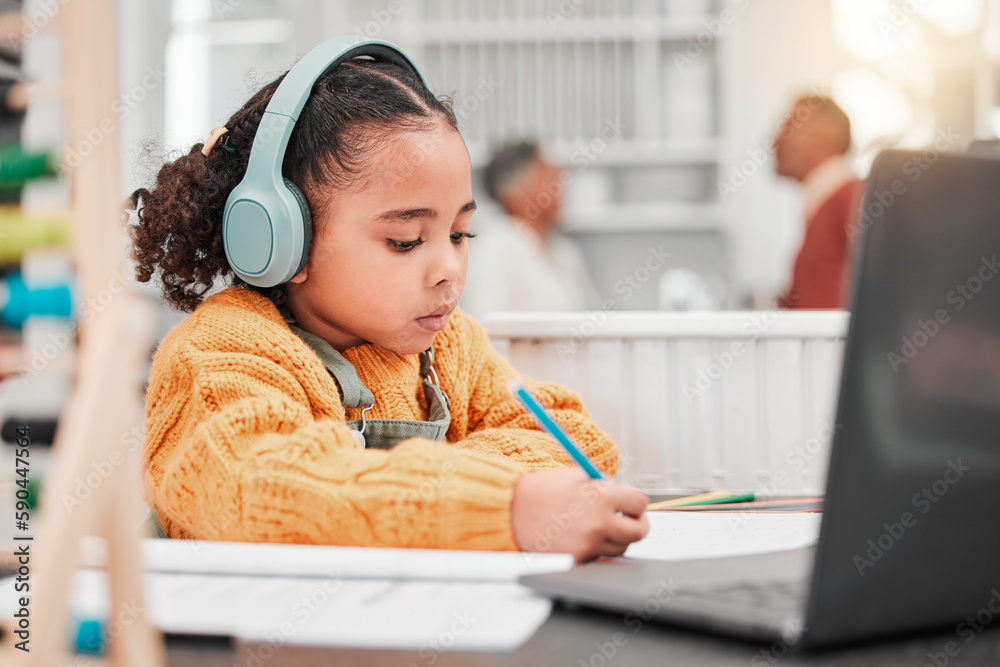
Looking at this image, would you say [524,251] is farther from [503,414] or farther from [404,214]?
[404,214]

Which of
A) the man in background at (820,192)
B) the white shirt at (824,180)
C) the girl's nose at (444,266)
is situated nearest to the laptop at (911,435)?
the girl's nose at (444,266)

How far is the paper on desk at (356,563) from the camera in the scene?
1.63 feet

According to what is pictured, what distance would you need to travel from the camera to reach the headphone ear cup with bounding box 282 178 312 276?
852 millimetres

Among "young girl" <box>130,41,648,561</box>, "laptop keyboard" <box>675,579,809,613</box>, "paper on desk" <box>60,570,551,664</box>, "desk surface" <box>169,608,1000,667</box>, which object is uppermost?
"young girl" <box>130,41,648,561</box>

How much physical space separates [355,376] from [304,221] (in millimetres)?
164

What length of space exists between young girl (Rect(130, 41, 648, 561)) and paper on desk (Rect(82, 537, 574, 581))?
64 mm

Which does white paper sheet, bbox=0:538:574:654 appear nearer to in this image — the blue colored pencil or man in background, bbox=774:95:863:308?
the blue colored pencil

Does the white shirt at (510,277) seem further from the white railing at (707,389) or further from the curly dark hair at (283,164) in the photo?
the curly dark hair at (283,164)

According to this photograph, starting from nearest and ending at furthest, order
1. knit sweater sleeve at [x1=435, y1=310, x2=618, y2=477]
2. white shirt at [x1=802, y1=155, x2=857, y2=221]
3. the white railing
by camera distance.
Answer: knit sweater sleeve at [x1=435, y1=310, x2=618, y2=477], the white railing, white shirt at [x1=802, y1=155, x2=857, y2=221]

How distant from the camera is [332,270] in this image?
89 cm

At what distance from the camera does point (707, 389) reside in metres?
1.18

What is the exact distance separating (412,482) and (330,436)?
91mm

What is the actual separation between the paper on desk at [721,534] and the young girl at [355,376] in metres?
0.04

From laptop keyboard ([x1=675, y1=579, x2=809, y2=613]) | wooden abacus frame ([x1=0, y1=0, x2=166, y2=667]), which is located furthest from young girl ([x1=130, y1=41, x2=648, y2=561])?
wooden abacus frame ([x1=0, y1=0, x2=166, y2=667])
